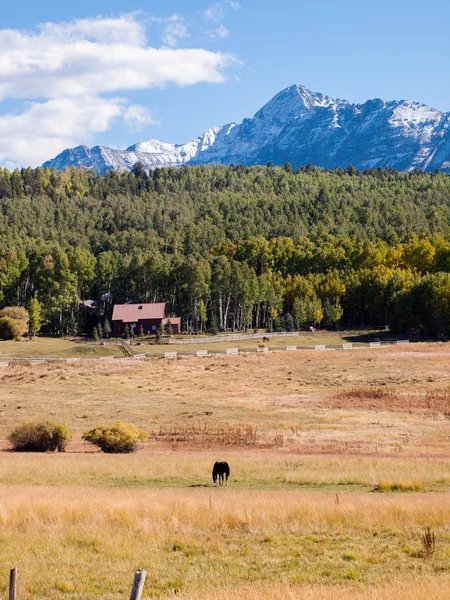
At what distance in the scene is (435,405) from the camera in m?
53.4

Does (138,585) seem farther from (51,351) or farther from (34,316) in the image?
(34,316)

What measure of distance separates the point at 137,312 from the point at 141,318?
1.99m

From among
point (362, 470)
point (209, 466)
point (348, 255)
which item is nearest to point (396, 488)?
point (362, 470)

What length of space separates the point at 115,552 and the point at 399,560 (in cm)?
594

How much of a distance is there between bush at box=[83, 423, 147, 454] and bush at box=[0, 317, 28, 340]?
8373 cm

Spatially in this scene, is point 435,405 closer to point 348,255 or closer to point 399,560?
point 399,560

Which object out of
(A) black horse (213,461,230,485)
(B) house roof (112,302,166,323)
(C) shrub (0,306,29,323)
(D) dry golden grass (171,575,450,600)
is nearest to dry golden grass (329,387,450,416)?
(A) black horse (213,461,230,485)

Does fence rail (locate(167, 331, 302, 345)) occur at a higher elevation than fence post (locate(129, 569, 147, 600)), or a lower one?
higher

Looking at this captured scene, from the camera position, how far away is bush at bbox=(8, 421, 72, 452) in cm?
3809

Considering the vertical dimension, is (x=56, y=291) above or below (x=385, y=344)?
above

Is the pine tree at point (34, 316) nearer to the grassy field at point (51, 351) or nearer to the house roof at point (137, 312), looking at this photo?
the house roof at point (137, 312)

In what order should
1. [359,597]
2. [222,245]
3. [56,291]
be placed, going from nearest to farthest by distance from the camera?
1. [359,597]
2. [56,291]
3. [222,245]

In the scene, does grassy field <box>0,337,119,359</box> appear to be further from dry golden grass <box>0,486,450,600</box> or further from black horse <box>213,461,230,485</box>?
dry golden grass <box>0,486,450,600</box>

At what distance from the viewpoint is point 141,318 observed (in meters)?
133
